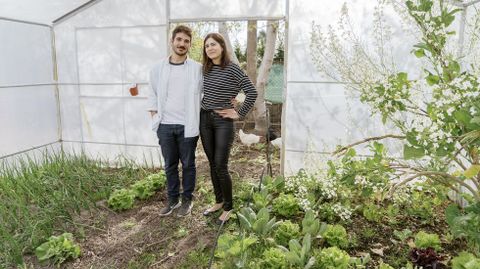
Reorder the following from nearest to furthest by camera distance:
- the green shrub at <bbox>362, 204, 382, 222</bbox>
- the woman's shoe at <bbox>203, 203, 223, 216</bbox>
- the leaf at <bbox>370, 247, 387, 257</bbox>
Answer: the leaf at <bbox>370, 247, 387, 257</bbox>
the green shrub at <bbox>362, 204, 382, 222</bbox>
the woman's shoe at <bbox>203, 203, 223, 216</bbox>

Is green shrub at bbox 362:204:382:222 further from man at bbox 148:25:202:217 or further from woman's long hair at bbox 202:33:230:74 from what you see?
woman's long hair at bbox 202:33:230:74

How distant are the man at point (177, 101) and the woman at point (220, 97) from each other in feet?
0.26

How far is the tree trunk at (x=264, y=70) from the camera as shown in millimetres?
5359

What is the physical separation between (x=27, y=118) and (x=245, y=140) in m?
2.89

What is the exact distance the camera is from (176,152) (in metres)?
2.95

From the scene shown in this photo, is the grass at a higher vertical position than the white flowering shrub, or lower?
lower

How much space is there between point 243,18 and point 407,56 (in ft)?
5.35

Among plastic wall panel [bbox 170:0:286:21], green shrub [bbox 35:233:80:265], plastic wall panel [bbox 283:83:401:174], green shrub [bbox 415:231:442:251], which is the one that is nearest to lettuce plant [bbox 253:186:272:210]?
plastic wall panel [bbox 283:83:401:174]

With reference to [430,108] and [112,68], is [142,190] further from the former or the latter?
[430,108]

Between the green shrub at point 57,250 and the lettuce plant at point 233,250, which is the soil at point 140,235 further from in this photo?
the lettuce plant at point 233,250

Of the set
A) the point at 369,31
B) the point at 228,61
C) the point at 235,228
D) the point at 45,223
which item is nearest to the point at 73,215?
the point at 45,223

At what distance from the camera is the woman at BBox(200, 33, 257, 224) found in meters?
2.65

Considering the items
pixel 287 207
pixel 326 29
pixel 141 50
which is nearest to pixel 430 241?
pixel 287 207

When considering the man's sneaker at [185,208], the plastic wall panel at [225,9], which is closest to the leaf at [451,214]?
the man's sneaker at [185,208]
